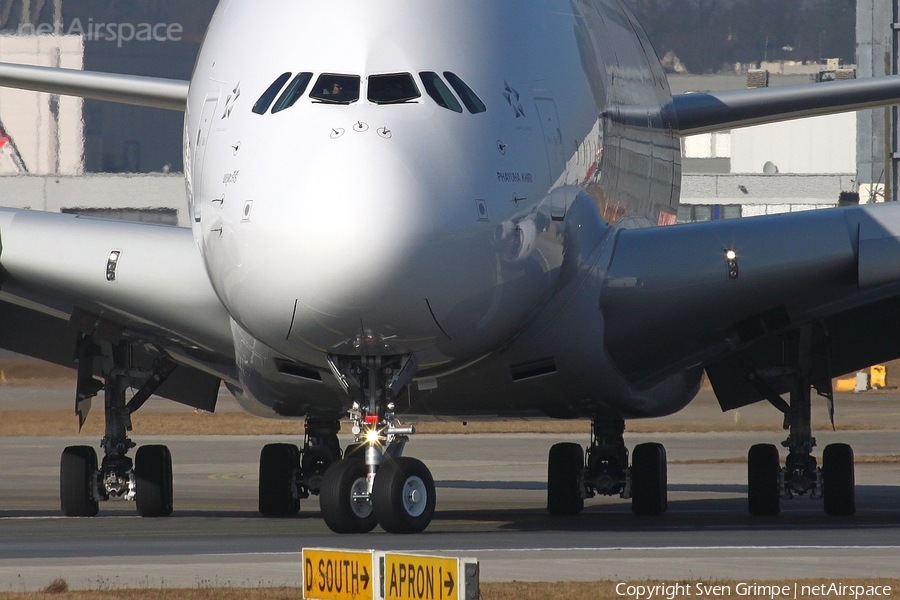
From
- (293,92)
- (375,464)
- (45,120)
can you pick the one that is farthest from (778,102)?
(45,120)

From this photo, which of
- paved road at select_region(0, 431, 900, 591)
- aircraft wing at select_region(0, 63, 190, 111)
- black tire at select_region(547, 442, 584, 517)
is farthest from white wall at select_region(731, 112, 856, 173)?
aircraft wing at select_region(0, 63, 190, 111)

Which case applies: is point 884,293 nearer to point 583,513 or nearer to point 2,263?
point 583,513

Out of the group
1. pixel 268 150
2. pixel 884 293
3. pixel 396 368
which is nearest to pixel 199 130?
pixel 268 150

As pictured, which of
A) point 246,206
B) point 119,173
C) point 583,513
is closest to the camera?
point 246,206

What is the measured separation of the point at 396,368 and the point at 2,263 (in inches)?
185

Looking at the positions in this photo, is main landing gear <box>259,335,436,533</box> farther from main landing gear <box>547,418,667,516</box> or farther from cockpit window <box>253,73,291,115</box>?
main landing gear <box>547,418,667,516</box>

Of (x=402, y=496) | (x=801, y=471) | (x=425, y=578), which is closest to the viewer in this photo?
(x=425, y=578)

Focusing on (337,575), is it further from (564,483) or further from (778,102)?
(778,102)

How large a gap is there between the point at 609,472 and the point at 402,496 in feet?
21.0

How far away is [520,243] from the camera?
12.8m

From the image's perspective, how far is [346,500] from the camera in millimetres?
12688

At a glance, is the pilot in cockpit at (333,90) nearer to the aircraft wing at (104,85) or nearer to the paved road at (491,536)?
the paved road at (491,536)

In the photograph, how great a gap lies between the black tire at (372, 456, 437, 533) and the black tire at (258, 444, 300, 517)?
589cm

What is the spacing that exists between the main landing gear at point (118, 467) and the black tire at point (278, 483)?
1.04 m
